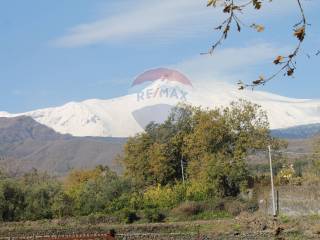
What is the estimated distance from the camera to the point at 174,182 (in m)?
53.6

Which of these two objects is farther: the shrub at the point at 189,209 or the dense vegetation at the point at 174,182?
the dense vegetation at the point at 174,182

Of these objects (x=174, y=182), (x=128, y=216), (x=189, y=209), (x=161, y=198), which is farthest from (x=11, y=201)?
(x=174, y=182)

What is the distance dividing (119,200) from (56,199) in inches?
170

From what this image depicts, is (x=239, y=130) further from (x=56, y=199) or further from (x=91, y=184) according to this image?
(x=56, y=199)

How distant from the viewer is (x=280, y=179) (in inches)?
1800

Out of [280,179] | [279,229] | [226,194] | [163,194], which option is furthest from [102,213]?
[279,229]

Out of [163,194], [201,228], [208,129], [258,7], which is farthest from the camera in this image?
[208,129]

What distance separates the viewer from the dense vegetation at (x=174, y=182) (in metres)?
43.7

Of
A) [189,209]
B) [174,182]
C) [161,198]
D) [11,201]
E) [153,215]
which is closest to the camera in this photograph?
[153,215]

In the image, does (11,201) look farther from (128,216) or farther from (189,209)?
(189,209)

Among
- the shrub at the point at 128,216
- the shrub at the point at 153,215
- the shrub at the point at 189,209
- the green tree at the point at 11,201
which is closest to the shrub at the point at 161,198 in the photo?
the shrub at the point at 189,209

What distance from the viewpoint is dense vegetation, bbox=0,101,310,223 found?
4366 cm

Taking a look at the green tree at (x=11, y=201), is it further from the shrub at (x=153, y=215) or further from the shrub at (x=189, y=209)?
the shrub at (x=189, y=209)

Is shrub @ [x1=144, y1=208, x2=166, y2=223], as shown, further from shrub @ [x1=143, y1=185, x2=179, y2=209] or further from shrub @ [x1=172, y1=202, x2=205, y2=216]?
shrub @ [x1=143, y1=185, x2=179, y2=209]
